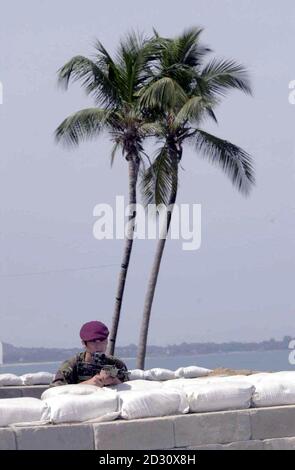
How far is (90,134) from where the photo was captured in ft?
97.3

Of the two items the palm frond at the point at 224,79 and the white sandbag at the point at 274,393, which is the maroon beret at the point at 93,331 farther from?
the palm frond at the point at 224,79

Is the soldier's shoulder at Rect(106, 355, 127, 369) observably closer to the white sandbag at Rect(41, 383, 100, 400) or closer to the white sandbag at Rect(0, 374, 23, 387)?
the white sandbag at Rect(41, 383, 100, 400)

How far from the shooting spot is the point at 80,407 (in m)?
7.57

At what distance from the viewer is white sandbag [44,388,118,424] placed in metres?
7.46

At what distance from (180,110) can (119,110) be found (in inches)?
71.2

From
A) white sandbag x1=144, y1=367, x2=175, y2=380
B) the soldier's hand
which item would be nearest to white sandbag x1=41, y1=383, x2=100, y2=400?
the soldier's hand

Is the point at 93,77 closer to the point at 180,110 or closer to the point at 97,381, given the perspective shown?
the point at 180,110

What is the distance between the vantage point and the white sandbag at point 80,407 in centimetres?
746

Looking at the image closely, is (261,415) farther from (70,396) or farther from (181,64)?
(181,64)

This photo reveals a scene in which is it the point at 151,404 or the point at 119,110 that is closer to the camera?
the point at 151,404

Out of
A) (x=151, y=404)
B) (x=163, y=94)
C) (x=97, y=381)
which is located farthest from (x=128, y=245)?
(x=151, y=404)

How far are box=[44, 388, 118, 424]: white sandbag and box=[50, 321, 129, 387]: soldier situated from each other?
1129 mm

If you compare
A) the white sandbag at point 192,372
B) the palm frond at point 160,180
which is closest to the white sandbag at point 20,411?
the white sandbag at point 192,372
